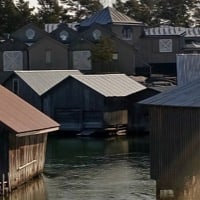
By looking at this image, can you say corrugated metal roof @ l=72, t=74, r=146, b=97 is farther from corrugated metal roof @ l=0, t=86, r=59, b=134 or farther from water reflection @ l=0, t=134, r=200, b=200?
corrugated metal roof @ l=0, t=86, r=59, b=134

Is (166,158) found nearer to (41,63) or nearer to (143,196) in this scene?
(143,196)

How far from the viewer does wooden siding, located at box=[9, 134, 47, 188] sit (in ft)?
102

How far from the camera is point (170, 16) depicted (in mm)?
123000

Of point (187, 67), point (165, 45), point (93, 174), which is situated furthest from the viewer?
point (165, 45)

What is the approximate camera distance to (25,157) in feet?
107

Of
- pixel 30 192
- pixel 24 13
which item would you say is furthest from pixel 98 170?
pixel 24 13

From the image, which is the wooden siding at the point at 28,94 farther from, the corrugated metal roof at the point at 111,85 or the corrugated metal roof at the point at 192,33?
the corrugated metal roof at the point at 192,33

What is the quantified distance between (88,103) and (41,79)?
18.6 ft

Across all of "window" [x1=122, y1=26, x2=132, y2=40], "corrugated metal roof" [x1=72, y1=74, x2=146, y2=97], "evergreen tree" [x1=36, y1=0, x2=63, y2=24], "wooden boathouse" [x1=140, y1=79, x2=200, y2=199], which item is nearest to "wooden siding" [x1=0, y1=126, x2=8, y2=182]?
"wooden boathouse" [x1=140, y1=79, x2=200, y2=199]

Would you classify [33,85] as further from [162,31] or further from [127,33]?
[162,31]

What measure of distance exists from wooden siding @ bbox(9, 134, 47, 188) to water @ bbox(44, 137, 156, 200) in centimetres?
95

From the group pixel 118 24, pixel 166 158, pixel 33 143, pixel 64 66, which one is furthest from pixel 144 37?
pixel 166 158

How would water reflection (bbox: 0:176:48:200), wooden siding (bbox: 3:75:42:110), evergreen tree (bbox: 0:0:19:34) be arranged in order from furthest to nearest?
evergreen tree (bbox: 0:0:19:34)
wooden siding (bbox: 3:75:42:110)
water reflection (bbox: 0:176:48:200)

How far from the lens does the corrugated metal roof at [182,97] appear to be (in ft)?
88.4
